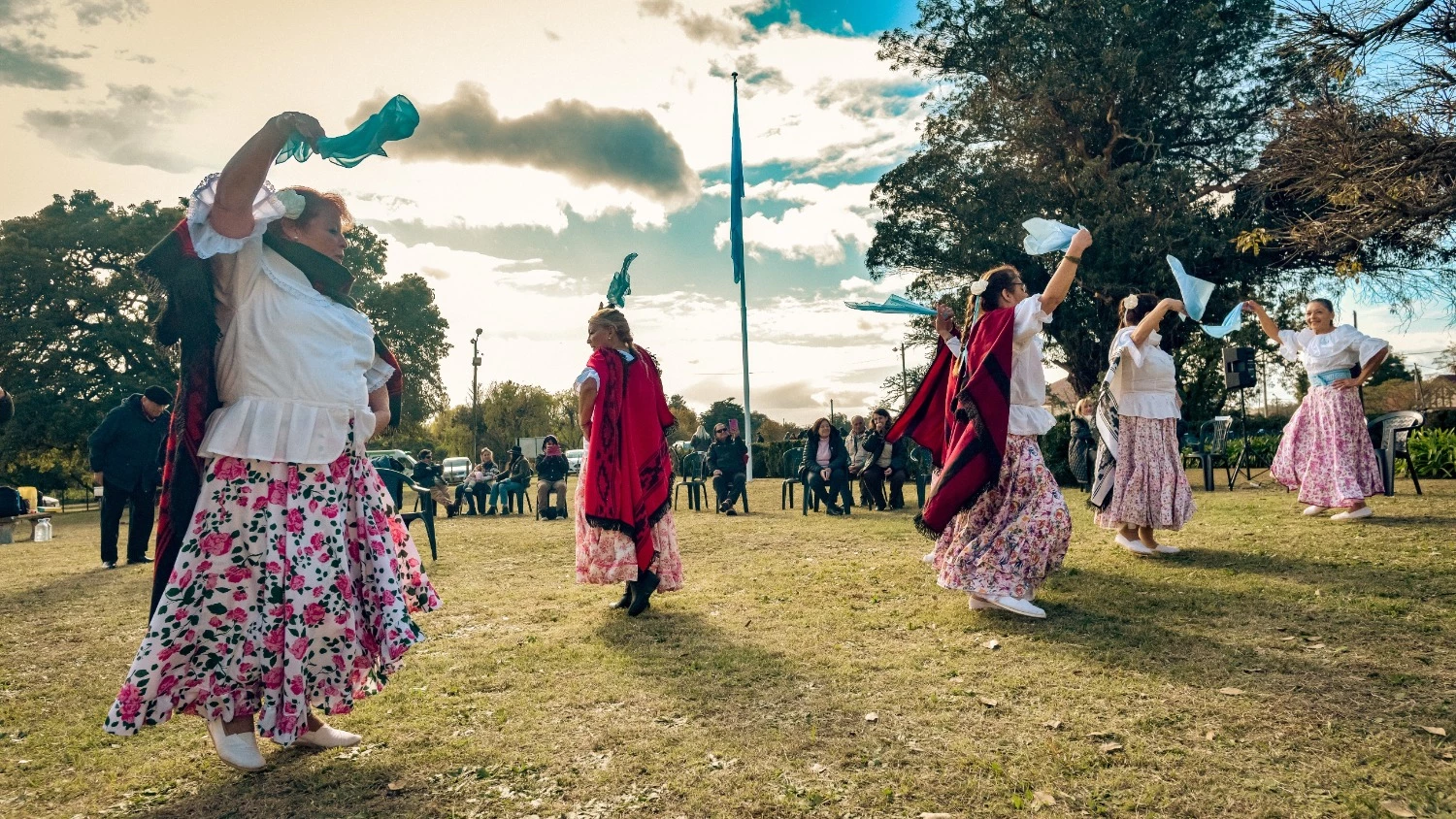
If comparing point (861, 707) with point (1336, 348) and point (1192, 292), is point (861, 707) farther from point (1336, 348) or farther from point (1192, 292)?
point (1336, 348)

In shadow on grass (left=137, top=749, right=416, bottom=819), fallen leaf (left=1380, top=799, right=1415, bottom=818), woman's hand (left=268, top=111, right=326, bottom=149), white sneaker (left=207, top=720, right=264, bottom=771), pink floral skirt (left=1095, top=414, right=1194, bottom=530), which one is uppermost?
woman's hand (left=268, top=111, right=326, bottom=149)

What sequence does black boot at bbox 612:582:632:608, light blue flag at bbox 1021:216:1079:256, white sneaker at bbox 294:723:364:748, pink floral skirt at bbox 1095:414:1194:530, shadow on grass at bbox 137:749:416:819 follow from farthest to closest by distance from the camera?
1. pink floral skirt at bbox 1095:414:1194:530
2. black boot at bbox 612:582:632:608
3. light blue flag at bbox 1021:216:1079:256
4. white sneaker at bbox 294:723:364:748
5. shadow on grass at bbox 137:749:416:819

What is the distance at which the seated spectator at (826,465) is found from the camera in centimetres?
1336

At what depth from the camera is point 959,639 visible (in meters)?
4.52

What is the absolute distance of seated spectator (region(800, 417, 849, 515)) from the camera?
13.4 m

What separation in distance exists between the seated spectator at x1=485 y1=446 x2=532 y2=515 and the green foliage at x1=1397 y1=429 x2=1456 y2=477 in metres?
15.9

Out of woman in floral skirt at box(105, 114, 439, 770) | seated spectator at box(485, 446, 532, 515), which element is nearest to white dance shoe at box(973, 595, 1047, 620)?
woman in floral skirt at box(105, 114, 439, 770)

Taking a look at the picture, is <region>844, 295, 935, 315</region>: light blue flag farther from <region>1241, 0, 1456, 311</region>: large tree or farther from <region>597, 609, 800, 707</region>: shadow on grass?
<region>1241, 0, 1456, 311</region>: large tree

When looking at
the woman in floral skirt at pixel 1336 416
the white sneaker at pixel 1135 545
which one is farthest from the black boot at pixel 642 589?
the woman in floral skirt at pixel 1336 416

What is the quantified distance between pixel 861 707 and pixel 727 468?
37.2 ft

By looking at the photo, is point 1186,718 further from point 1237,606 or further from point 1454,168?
point 1454,168

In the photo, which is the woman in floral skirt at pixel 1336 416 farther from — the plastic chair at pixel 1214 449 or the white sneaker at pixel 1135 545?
the plastic chair at pixel 1214 449

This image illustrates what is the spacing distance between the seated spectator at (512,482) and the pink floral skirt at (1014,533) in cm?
1394

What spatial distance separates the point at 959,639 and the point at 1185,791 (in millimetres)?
1928
